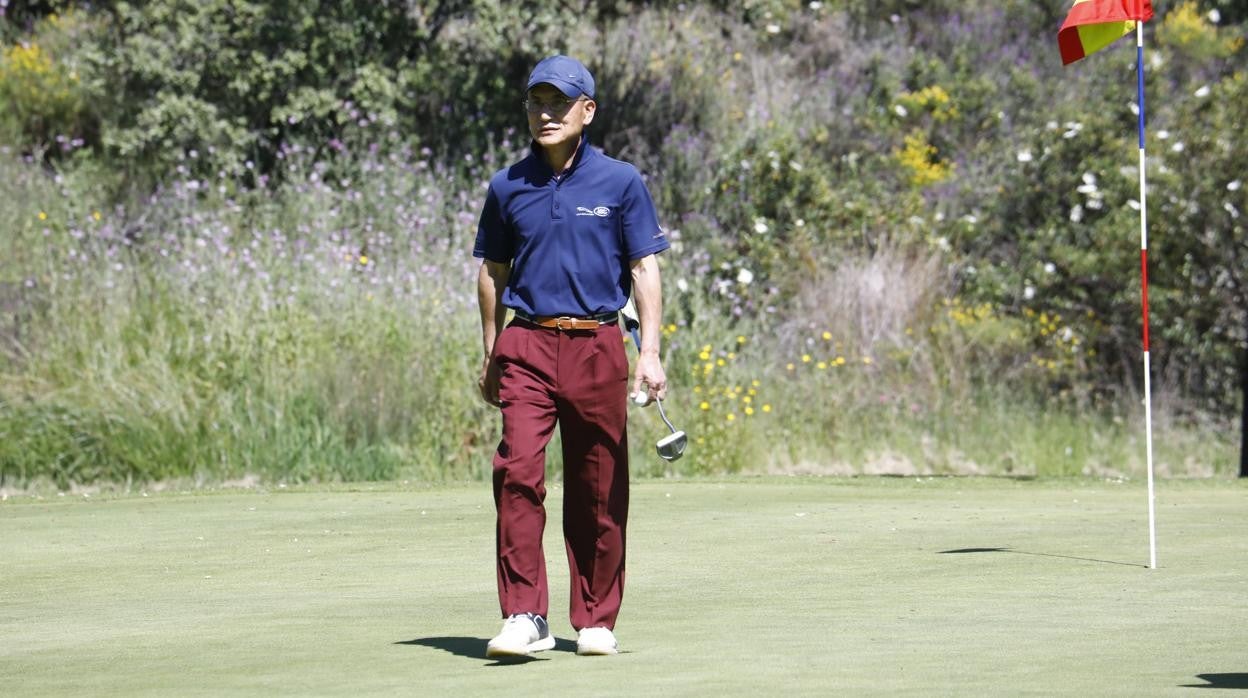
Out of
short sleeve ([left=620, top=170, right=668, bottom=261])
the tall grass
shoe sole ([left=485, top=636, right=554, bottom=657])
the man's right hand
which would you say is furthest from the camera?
the tall grass

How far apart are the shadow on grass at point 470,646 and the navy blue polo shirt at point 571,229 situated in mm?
1139

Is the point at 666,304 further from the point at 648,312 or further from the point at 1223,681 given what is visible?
the point at 1223,681

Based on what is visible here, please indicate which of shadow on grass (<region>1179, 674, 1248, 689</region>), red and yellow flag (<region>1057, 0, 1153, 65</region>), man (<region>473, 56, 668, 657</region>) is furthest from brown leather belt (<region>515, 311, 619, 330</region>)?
red and yellow flag (<region>1057, 0, 1153, 65</region>)

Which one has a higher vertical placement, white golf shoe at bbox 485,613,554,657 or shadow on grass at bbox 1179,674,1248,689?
white golf shoe at bbox 485,613,554,657

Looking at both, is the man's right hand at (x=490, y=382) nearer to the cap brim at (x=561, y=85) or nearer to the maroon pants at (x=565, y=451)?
the maroon pants at (x=565, y=451)

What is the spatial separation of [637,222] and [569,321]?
1.34 feet

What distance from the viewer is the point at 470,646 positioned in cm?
720

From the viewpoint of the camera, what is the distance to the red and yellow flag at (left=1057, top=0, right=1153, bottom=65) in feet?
33.9

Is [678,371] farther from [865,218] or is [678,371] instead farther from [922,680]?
[922,680]

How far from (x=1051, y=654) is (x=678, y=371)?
12.0 metres

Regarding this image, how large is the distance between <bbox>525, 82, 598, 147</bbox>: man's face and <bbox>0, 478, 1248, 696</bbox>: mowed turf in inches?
67.6

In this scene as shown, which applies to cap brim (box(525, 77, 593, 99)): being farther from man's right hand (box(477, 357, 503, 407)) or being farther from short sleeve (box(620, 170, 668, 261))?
man's right hand (box(477, 357, 503, 407))

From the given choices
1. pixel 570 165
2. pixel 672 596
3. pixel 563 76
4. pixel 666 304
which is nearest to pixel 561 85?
pixel 563 76

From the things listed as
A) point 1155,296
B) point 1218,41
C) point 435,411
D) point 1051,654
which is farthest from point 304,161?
point 1051,654
